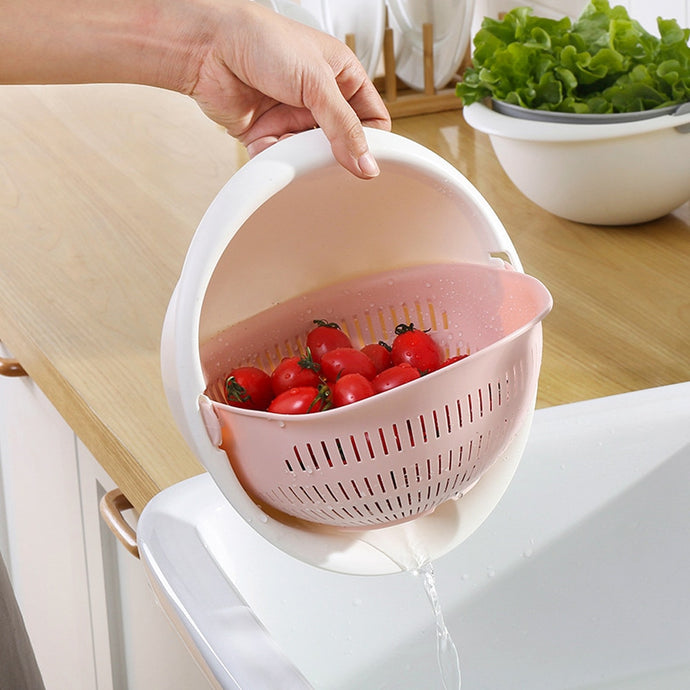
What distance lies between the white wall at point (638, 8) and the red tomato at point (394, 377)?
0.84 meters

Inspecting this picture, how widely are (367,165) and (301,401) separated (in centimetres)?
13

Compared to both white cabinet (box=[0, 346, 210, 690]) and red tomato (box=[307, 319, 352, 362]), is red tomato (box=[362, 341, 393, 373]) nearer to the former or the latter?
red tomato (box=[307, 319, 352, 362])

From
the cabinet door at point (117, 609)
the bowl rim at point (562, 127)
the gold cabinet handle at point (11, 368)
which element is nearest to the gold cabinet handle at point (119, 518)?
the cabinet door at point (117, 609)

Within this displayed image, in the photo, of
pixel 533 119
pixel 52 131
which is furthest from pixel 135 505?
pixel 52 131

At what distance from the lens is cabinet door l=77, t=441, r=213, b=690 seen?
967 millimetres

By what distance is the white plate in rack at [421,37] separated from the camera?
5.52 ft

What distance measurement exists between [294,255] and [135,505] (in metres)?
0.28

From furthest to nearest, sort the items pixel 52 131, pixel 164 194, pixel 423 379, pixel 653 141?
pixel 52 131
pixel 164 194
pixel 653 141
pixel 423 379

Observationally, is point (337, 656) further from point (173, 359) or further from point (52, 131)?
point (52, 131)

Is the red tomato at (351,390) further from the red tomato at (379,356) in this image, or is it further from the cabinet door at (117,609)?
the cabinet door at (117,609)

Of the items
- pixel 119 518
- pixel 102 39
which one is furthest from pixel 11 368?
pixel 102 39

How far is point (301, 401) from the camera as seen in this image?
0.62m

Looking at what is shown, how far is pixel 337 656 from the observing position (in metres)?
0.81

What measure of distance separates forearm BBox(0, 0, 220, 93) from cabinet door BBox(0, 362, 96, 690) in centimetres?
42
